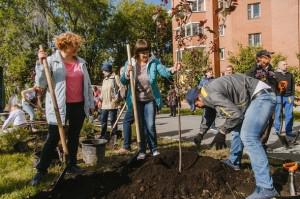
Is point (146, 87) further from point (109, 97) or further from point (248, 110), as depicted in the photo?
point (109, 97)

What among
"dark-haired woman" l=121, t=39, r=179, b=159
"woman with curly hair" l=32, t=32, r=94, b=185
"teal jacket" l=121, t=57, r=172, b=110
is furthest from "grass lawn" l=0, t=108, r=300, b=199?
"teal jacket" l=121, t=57, r=172, b=110

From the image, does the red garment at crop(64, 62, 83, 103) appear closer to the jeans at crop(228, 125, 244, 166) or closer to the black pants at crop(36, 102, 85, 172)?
the black pants at crop(36, 102, 85, 172)

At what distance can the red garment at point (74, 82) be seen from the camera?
5.56 m

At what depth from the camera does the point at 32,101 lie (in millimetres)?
11789

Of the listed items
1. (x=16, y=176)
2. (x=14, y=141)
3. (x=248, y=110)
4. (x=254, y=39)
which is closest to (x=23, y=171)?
(x=16, y=176)

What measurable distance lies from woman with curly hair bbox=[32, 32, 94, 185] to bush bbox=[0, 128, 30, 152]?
2581 mm

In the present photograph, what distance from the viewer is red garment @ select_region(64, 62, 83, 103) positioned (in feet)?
18.2

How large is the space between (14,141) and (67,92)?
3.02 meters

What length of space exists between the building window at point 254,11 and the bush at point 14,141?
33.2 metres

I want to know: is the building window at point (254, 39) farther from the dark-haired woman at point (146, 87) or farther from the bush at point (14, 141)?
the dark-haired woman at point (146, 87)

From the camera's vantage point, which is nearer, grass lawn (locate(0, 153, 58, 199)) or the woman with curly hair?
grass lawn (locate(0, 153, 58, 199))

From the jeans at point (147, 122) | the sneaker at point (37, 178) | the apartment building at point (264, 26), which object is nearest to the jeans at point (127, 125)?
the jeans at point (147, 122)

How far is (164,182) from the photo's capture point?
16.0 feet

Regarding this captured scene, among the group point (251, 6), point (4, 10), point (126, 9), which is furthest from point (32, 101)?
point (126, 9)
